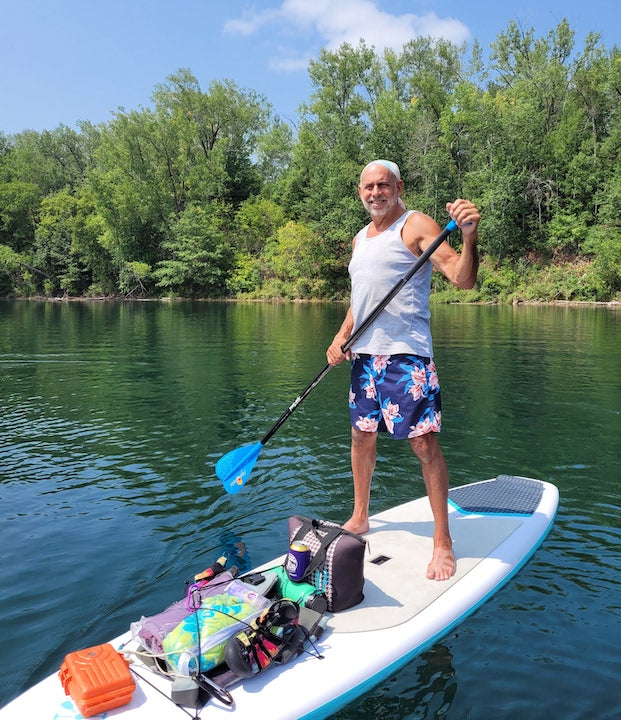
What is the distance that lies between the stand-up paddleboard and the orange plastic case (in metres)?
0.05

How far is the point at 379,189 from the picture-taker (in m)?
3.98

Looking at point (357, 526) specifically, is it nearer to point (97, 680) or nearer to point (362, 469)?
point (362, 469)

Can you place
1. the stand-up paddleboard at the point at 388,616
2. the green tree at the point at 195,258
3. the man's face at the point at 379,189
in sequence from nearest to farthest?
the stand-up paddleboard at the point at 388,616 → the man's face at the point at 379,189 → the green tree at the point at 195,258

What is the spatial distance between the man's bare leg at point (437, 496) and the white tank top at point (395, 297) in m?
0.58

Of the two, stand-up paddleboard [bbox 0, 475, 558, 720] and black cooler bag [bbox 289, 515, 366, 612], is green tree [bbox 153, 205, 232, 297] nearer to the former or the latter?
stand-up paddleboard [bbox 0, 475, 558, 720]

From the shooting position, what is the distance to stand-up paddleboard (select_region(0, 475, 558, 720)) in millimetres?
2699

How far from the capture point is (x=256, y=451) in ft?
15.9

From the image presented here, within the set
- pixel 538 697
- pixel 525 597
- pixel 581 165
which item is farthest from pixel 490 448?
pixel 581 165

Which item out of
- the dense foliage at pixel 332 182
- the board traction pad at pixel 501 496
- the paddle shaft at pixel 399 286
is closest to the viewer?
the paddle shaft at pixel 399 286

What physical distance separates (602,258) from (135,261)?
124ft

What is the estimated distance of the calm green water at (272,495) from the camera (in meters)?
3.38

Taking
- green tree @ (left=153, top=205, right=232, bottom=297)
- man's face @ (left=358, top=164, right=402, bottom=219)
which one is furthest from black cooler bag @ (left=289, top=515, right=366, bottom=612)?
green tree @ (left=153, top=205, right=232, bottom=297)

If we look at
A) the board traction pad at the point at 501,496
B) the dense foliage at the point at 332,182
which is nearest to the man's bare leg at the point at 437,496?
the board traction pad at the point at 501,496

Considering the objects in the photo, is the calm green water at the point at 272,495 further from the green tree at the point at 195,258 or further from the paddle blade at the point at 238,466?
the green tree at the point at 195,258
